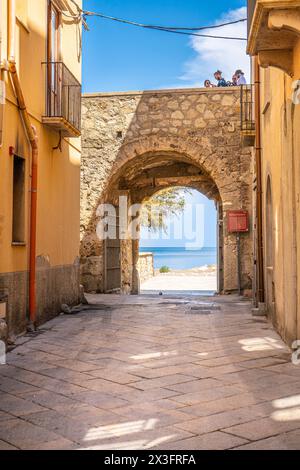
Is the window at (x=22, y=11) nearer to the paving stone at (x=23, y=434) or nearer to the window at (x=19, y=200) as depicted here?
the window at (x=19, y=200)

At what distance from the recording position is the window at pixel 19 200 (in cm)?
794

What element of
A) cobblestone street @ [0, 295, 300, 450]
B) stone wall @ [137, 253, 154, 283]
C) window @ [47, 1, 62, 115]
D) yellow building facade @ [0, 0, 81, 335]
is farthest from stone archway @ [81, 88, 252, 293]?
stone wall @ [137, 253, 154, 283]

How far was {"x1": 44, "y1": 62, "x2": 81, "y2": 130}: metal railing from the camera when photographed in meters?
9.25

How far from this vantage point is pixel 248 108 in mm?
13352

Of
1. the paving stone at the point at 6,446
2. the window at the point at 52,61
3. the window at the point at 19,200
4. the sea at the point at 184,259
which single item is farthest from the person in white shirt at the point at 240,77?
the sea at the point at 184,259

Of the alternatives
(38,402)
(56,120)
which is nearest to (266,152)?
(56,120)

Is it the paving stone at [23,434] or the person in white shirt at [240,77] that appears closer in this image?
the paving stone at [23,434]

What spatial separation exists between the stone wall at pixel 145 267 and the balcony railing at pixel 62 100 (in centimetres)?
1079

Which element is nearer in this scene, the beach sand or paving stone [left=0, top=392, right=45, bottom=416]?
paving stone [left=0, top=392, right=45, bottom=416]

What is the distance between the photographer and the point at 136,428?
151 inches

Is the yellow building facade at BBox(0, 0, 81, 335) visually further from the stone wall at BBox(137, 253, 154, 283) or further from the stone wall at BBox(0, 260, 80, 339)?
the stone wall at BBox(137, 253, 154, 283)

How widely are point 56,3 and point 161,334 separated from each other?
5.93 meters

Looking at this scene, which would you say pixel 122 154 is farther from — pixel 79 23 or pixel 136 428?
pixel 136 428

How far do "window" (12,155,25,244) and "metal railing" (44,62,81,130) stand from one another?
4.34ft
